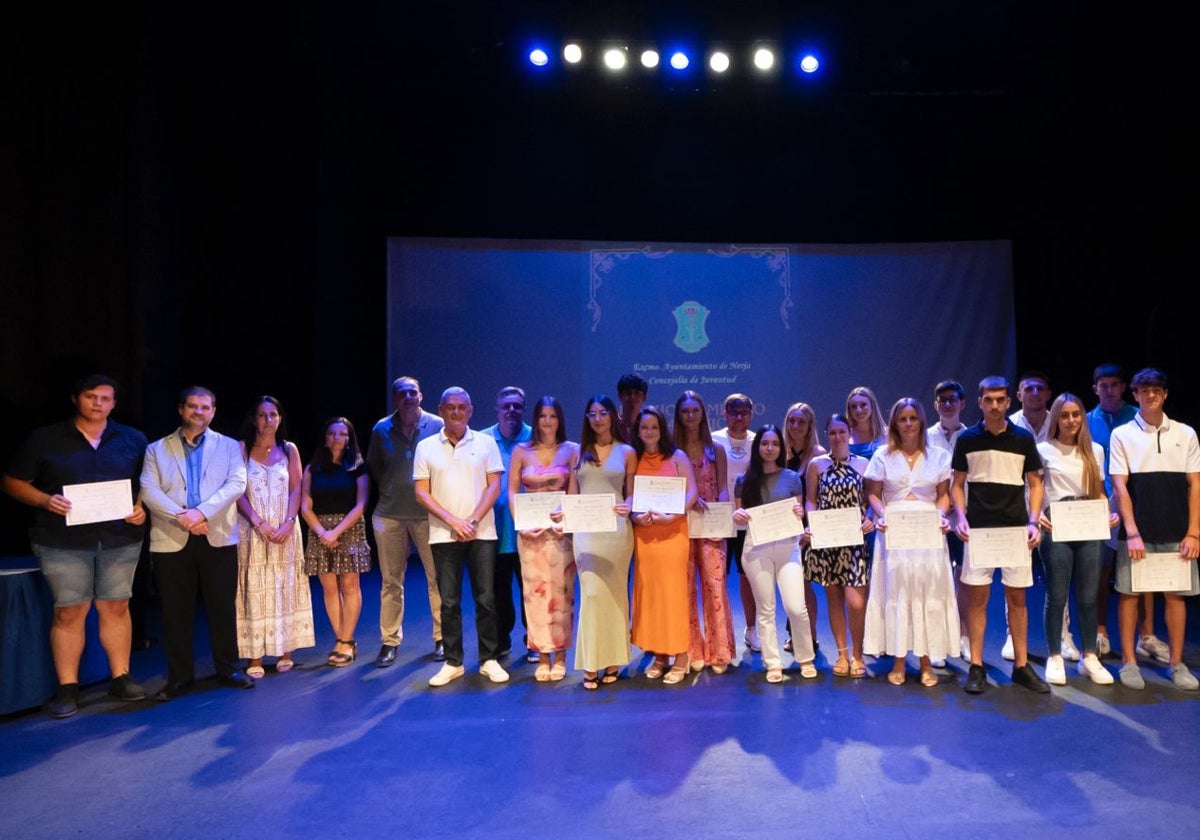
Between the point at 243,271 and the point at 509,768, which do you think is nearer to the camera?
the point at 509,768

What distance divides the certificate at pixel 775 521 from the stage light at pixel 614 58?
5.15m

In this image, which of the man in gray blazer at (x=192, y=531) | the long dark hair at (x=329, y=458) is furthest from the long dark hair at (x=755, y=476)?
the man in gray blazer at (x=192, y=531)

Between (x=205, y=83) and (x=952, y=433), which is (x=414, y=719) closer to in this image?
(x=952, y=433)

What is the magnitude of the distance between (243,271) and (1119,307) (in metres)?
8.39

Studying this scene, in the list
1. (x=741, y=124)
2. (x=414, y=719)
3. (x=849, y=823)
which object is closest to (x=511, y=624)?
(x=414, y=719)

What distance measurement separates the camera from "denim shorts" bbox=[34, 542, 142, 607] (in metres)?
3.96

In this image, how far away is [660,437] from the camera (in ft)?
14.1

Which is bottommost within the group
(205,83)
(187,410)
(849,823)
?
(849,823)

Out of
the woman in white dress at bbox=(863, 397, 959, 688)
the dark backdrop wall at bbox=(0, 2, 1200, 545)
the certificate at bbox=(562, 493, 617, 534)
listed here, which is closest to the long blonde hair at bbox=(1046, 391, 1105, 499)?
the woman in white dress at bbox=(863, 397, 959, 688)

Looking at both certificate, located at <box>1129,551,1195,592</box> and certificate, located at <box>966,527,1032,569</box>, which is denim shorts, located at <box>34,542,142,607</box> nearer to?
certificate, located at <box>966,527,1032,569</box>

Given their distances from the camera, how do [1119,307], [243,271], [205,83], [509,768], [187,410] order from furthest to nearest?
[1119,307]
[243,271]
[205,83]
[187,410]
[509,768]

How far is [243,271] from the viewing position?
6.75m

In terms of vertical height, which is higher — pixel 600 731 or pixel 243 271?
pixel 243 271

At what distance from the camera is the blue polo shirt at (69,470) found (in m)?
3.96
